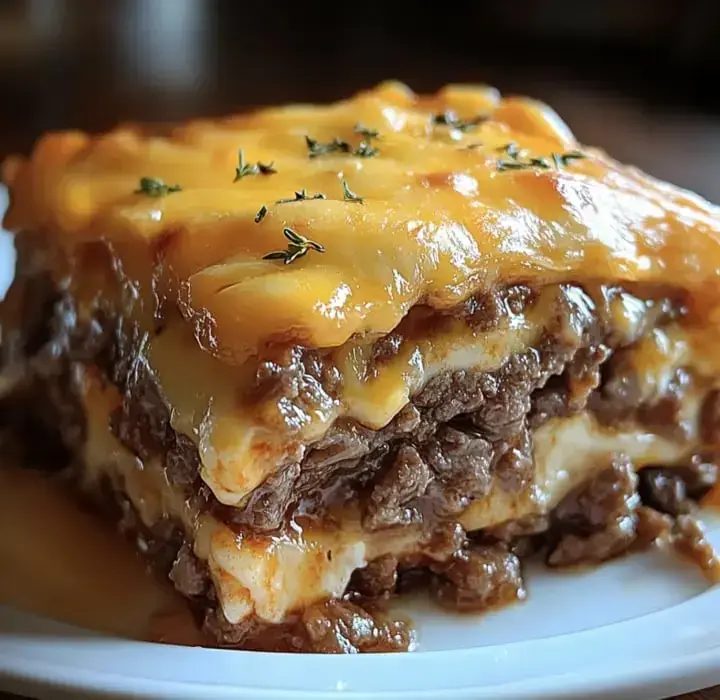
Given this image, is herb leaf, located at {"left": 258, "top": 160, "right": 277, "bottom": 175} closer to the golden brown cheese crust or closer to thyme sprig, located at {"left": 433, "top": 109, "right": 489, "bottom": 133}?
the golden brown cheese crust

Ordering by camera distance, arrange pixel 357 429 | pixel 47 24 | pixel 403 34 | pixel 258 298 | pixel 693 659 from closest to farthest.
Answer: pixel 693 659 → pixel 258 298 → pixel 357 429 → pixel 47 24 → pixel 403 34

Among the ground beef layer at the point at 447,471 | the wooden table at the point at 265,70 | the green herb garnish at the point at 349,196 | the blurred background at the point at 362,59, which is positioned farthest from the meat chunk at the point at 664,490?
the blurred background at the point at 362,59

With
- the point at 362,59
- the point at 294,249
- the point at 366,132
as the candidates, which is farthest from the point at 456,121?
the point at 362,59

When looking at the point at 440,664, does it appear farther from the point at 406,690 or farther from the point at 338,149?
the point at 338,149

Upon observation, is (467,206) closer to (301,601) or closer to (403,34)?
(301,601)

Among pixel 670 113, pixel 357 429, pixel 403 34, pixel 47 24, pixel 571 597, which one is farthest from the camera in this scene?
pixel 403 34

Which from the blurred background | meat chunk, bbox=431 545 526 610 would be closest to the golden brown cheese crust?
meat chunk, bbox=431 545 526 610

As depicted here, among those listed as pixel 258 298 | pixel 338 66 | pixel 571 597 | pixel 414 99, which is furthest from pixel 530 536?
pixel 338 66
